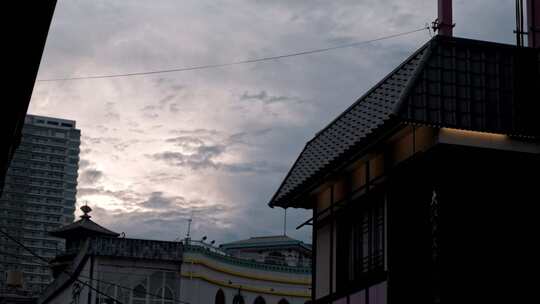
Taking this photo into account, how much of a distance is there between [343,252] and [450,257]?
5.93m

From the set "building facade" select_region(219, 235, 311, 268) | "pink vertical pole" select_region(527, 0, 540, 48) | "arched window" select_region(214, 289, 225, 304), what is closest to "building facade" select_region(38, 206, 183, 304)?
"arched window" select_region(214, 289, 225, 304)

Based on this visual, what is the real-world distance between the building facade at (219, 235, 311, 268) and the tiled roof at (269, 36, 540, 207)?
36937mm

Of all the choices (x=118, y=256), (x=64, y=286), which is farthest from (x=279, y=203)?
(x=64, y=286)

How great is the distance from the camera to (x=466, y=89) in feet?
76.3

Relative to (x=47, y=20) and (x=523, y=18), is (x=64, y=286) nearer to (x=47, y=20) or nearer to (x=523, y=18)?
(x=523, y=18)

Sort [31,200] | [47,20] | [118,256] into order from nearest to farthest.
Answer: [47,20] < [118,256] < [31,200]

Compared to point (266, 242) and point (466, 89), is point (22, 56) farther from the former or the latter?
point (266, 242)

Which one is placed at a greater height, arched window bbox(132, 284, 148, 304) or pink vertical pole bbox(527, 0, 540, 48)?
pink vertical pole bbox(527, 0, 540, 48)

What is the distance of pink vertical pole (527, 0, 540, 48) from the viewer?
24.5 metres

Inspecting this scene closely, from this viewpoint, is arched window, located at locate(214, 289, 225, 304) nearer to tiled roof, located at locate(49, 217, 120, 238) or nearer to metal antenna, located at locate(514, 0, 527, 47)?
tiled roof, located at locate(49, 217, 120, 238)

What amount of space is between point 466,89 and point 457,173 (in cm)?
199

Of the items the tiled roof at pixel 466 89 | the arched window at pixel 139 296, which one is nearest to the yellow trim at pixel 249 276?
the arched window at pixel 139 296

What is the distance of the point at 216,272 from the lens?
178 ft

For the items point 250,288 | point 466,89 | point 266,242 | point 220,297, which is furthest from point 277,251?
point 466,89
